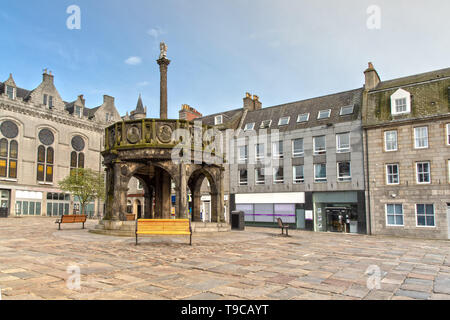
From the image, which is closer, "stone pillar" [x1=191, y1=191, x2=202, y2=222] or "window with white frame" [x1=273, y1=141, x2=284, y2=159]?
"stone pillar" [x1=191, y1=191, x2=202, y2=222]

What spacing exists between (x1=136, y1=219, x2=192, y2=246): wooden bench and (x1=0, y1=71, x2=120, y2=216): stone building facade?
40.1 metres

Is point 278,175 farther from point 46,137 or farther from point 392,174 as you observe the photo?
point 46,137

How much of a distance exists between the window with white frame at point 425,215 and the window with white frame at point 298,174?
10299mm

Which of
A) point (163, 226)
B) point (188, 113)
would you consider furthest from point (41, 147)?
point (163, 226)

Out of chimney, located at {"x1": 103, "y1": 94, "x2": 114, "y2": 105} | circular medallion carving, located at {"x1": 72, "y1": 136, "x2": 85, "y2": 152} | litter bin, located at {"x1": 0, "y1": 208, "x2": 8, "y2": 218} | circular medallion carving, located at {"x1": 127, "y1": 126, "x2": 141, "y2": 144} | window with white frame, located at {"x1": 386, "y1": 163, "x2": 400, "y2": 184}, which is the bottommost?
litter bin, located at {"x1": 0, "y1": 208, "x2": 8, "y2": 218}

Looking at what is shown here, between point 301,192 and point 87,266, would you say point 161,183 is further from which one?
point 301,192

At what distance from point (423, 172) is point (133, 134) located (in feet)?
70.7

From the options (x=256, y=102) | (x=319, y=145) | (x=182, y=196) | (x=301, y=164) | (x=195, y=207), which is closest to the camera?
(x=182, y=196)

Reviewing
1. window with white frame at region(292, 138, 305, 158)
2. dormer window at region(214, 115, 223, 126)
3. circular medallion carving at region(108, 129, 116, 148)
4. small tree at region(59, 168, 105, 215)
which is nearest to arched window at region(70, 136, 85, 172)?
small tree at region(59, 168, 105, 215)

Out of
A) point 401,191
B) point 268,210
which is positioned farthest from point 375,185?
point 268,210

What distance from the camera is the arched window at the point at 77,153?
54.9 meters

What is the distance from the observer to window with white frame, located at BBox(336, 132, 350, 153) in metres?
30.9

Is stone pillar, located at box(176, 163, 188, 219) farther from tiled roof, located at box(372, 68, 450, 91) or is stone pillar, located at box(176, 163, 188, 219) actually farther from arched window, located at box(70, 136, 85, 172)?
arched window, located at box(70, 136, 85, 172)

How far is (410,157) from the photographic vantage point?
26.8 meters
